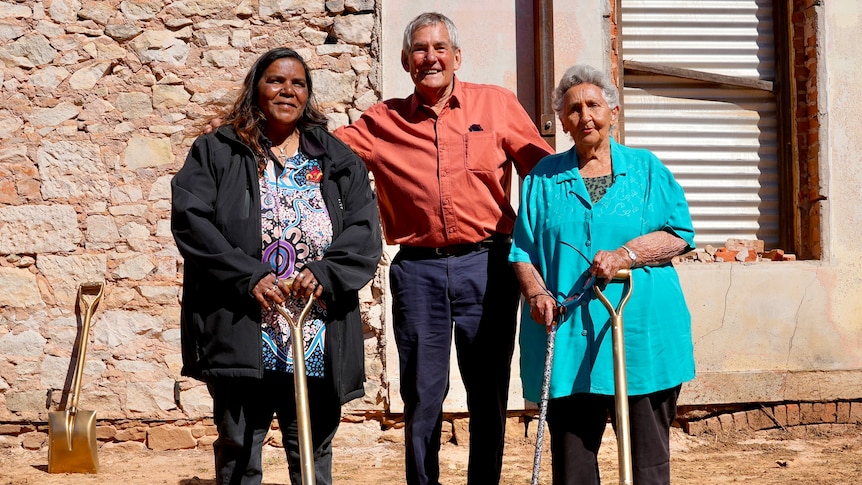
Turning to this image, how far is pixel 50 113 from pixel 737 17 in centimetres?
435

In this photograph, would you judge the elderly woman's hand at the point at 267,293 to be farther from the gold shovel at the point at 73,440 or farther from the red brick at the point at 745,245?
the red brick at the point at 745,245

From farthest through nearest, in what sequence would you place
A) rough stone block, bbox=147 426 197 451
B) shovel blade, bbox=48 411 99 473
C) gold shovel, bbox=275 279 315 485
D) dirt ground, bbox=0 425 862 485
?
rough stone block, bbox=147 426 197 451 < shovel blade, bbox=48 411 99 473 < dirt ground, bbox=0 425 862 485 < gold shovel, bbox=275 279 315 485

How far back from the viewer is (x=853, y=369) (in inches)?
212

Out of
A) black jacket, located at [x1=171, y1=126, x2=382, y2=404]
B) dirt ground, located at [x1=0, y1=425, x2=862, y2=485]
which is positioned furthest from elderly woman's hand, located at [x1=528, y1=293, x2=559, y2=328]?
dirt ground, located at [x1=0, y1=425, x2=862, y2=485]

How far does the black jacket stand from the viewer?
289cm

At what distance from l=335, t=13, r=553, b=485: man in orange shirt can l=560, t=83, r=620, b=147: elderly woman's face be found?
450 millimetres

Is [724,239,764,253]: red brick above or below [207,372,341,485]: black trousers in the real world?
above

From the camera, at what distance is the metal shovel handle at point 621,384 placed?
2762mm

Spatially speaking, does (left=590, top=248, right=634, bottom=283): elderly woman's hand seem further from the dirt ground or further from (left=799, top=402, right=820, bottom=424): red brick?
(left=799, top=402, right=820, bottom=424): red brick

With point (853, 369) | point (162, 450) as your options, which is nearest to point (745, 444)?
point (853, 369)

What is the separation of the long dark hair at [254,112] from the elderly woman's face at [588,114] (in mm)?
924

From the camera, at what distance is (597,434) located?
119 inches

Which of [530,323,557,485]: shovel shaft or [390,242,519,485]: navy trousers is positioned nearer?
[530,323,557,485]: shovel shaft

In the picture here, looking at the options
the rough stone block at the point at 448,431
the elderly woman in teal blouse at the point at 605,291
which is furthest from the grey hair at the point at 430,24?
the rough stone block at the point at 448,431
